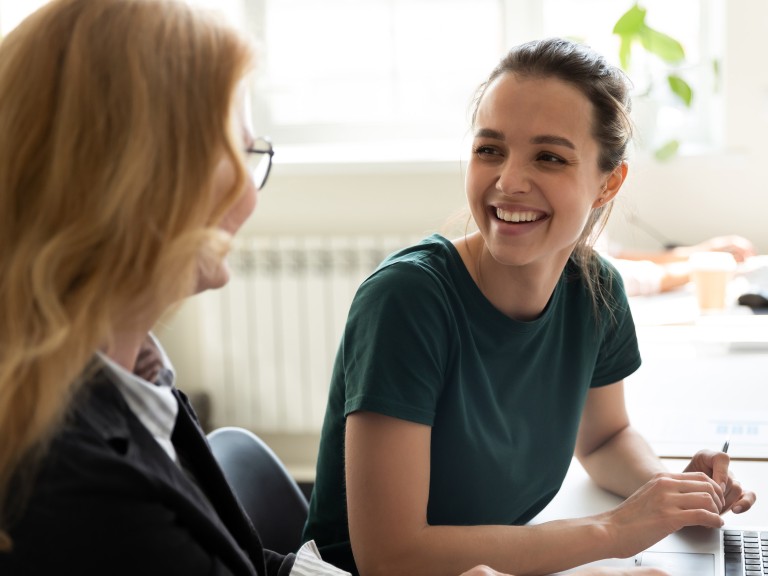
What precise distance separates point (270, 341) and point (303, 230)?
35 centimetres

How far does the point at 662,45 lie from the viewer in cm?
275

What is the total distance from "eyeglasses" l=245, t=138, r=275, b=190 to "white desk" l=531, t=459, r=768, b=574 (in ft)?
1.96

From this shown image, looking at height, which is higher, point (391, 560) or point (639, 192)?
point (639, 192)

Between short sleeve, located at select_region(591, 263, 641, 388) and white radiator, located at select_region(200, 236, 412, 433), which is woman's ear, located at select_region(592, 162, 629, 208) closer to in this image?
short sleeve, located at select_region(591, 263, 641, 388)

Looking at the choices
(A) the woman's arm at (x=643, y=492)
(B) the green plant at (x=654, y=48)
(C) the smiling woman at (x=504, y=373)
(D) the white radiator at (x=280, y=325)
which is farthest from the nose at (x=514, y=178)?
(D) the white radiator at (x=280, y=325)

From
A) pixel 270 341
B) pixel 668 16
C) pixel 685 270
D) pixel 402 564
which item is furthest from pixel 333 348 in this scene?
pixel 402 564

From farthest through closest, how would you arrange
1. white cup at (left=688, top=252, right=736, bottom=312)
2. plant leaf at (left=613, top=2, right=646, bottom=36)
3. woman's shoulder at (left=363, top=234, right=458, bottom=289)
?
plant leaf at (left=613, top=2, right=646, bottom=36) < white cup at (left=688, top=252, right=736, bottom=312) < woman's shoulder at (left=363, top=234, right=458, bottom=289)

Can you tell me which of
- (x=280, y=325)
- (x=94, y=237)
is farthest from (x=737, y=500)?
(x=280, y=325)

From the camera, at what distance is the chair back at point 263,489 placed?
1.41 metres

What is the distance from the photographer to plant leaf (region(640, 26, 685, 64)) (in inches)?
108

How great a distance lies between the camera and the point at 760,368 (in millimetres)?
1840

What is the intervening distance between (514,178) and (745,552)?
0.53 meters

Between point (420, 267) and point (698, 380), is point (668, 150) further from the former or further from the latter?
point (420, 267)

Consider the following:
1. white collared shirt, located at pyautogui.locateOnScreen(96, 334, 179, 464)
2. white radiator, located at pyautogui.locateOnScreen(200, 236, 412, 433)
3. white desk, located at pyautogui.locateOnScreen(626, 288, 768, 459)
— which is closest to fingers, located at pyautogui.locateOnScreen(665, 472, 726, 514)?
white desk, located at pyautogui.locateOnScreen(626, 288, 768, 459)
